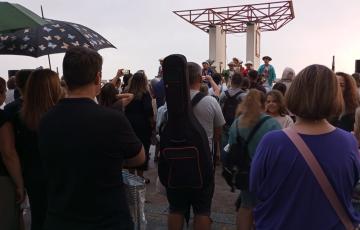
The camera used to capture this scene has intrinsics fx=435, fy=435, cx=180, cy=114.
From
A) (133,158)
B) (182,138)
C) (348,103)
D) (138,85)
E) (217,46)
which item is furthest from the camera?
(217,46)

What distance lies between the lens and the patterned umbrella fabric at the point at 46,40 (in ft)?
15.2

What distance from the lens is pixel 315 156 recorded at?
2070 millimetres

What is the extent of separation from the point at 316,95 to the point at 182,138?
1.77m

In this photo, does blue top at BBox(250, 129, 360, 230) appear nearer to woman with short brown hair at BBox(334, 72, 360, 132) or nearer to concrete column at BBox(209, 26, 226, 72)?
woman with short brown hair at BBox(334, 72, 360, 132)

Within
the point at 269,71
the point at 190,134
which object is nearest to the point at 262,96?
the point at 190,134

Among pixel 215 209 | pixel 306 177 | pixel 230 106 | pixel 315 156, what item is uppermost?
pixel 315 156

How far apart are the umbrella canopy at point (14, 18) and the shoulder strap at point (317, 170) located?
7.77 ft

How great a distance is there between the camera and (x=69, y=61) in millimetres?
2299

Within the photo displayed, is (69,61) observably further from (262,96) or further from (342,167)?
(262,96)

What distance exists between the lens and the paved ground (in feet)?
17.1

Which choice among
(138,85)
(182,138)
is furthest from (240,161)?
(138,85)

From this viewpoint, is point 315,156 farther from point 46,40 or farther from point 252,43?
point 252,43

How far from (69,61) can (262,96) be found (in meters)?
Result: 2.31

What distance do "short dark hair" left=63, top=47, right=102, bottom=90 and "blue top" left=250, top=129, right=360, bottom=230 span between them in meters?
0.98
